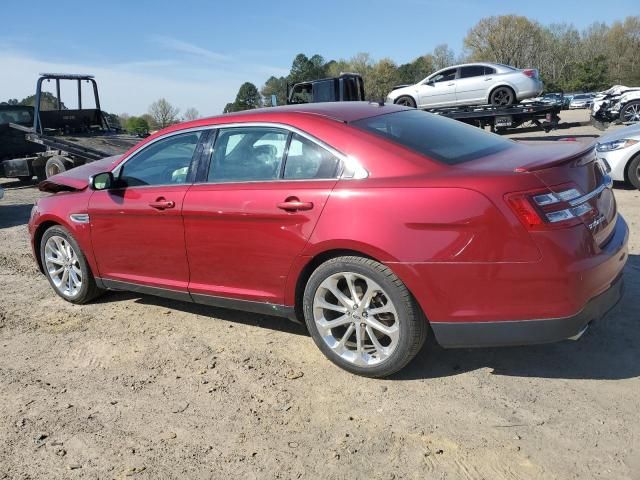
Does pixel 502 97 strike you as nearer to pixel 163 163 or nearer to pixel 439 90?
pixel 439 90

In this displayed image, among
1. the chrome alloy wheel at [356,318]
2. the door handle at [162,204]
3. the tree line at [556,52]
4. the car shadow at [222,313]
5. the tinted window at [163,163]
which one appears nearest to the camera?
the chrome alloy wheel at [356,318]

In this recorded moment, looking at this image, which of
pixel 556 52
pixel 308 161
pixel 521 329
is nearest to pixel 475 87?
pixel 308 161

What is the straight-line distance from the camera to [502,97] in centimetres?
1761

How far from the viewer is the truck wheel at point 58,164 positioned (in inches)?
506

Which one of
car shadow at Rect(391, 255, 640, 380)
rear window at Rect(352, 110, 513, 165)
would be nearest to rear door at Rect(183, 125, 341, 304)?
rear window at Rect(352, 110, 513, 165)

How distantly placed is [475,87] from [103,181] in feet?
50.2

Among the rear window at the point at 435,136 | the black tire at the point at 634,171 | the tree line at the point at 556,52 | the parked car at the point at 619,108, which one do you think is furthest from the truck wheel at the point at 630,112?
the tree line at the point at 556,52

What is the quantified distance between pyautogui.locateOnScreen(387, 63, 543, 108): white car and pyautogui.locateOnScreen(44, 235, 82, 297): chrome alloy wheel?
13.6 meters

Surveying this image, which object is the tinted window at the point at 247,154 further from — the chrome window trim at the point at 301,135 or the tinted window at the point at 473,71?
the tinted window at the point at 473,71

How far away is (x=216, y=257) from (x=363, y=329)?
117 centimetres

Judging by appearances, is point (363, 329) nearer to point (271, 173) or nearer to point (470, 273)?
point (470, 273)

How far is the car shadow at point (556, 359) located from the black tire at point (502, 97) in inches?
587

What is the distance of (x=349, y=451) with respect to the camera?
2748mm

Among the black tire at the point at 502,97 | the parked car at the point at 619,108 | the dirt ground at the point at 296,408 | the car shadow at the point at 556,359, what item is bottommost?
A: the dirt ground at the point at 296,408
